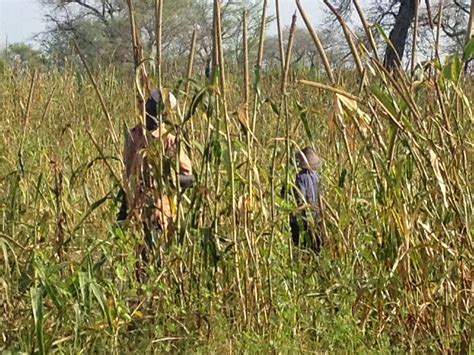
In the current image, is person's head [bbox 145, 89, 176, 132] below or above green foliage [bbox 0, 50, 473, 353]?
above

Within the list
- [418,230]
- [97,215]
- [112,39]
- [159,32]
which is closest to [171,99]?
[159,32]

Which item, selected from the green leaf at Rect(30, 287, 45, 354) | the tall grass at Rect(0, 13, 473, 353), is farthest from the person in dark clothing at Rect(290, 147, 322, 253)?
the green leaf at Rect(30, 287, 45, 354)

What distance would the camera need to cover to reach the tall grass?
255 centimetres

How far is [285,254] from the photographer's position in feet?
9.73

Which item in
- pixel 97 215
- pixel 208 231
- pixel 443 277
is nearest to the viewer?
pixel 443 277

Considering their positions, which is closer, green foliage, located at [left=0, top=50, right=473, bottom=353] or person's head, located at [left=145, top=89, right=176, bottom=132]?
green foliage, located at [left=0, top=50, right=473, bottom=353]

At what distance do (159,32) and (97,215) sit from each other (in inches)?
63.5

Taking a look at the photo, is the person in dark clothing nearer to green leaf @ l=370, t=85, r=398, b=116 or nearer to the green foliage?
the green foliage

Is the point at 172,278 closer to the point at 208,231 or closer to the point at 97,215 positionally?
the point at 208,231

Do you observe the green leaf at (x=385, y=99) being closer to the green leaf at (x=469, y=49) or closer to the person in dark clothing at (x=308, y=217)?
the green leaf at (x=469, y=49)

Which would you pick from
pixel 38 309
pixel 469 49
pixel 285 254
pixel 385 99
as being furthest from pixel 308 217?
pixel 38 309

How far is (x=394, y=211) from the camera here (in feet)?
8.66

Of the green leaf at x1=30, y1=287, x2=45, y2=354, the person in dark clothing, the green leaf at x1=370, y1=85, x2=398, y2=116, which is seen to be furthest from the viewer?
the person in dark clothing

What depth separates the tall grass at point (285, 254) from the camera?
2547 mm
